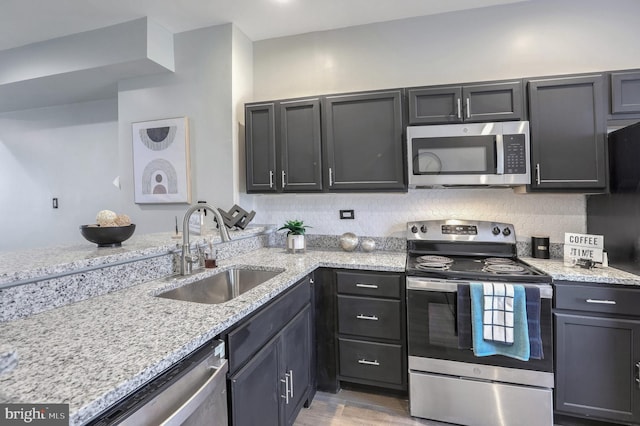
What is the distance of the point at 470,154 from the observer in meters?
2.12

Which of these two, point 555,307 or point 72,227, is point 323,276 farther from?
point 72,227

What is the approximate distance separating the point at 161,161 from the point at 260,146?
1.01 metres

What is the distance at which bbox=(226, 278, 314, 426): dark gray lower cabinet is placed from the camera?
1208mm

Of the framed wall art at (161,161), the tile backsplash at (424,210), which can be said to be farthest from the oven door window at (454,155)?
the framed wall art at (161,161)

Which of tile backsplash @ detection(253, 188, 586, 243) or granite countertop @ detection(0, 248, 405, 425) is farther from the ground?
tile backsplash @ detection(253, 188, 586, 243)

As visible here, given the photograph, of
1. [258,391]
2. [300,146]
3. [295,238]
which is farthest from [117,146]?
[258,391]

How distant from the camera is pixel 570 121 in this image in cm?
198

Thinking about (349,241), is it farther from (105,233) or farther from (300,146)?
(105,233)

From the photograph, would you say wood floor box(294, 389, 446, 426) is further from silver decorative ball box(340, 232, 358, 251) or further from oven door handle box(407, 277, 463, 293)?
silver decorative ball box(340, 232, 358, 251)

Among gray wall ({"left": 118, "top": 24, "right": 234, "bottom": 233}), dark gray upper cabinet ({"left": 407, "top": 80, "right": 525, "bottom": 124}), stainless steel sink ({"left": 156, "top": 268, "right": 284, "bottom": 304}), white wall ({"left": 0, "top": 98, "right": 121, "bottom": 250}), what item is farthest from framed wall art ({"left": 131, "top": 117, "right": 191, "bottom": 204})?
dark gray upper cabinet ({"left": 407, "top": 80, "right": 525, "bottom": 124})

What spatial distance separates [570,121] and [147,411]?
2571mm

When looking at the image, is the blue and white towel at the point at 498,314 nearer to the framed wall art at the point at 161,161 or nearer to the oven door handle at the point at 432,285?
the oven door handle at the point at 432,285

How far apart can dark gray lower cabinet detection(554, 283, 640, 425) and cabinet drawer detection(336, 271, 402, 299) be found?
906mm

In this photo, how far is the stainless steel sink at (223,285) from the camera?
1685 mm
